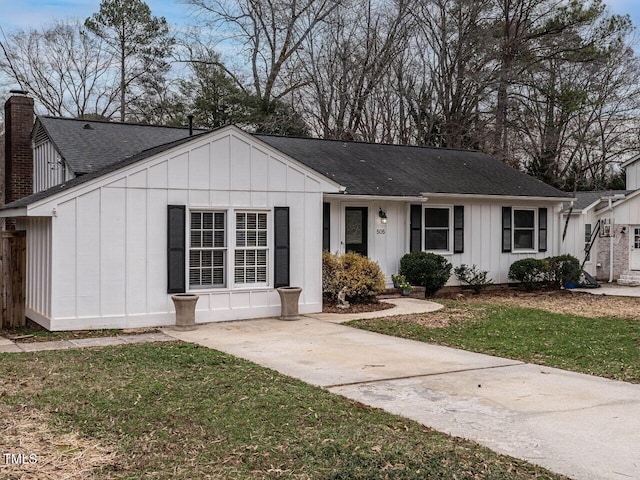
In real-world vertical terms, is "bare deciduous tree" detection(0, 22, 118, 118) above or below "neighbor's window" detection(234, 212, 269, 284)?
above

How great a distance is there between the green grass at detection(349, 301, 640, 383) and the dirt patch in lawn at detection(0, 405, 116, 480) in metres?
5.55

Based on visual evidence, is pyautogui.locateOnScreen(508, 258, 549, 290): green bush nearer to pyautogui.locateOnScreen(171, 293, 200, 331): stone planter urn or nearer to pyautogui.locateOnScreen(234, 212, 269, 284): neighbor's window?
pyautogui.locateOnScreen(234, 212, 269, 284): neighbor's window

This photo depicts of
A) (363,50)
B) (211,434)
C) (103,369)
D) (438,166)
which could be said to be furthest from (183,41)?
(211,434)

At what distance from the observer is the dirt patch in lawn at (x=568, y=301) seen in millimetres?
13492

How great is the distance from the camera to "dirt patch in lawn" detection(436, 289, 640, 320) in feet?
44.3

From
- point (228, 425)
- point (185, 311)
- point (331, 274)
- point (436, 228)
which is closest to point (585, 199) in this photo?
point (436, 228)

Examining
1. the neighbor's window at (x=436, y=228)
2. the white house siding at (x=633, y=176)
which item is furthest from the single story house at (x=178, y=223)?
the white house siding at (x=633, y=176)

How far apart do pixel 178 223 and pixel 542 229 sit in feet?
37.7

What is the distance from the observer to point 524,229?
1841 cm

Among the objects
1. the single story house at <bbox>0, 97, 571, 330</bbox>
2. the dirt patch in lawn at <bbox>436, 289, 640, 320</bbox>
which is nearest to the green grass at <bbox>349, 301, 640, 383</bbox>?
the dirt patch in lawn at <bbox>436, 289, 640, 320</bbox>

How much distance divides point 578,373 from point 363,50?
23.2 metres

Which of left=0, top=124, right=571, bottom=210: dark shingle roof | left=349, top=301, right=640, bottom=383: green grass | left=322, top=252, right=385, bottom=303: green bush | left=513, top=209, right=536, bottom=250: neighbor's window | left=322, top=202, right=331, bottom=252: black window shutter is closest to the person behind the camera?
left=349, top=301, right=640, bottom=383: green grass

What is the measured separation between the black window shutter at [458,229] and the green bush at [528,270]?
163 centimetres

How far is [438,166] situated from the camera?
1895cm
